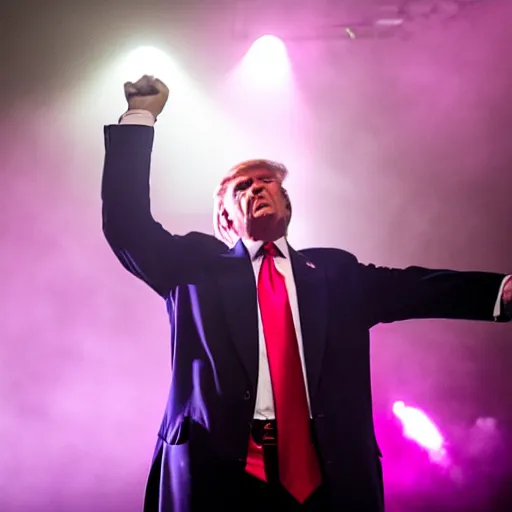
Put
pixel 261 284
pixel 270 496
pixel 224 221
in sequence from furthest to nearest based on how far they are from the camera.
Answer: pixel 224 221 < pixel 261 284 < pixel 270 496

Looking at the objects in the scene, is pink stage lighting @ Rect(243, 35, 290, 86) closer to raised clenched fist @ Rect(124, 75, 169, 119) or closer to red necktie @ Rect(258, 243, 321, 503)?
raised clenched fist @ Rect(124, 75, 169, 119)

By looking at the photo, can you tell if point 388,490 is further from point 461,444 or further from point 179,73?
point 179,73

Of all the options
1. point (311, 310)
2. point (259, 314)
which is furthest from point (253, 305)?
point (311, 310)

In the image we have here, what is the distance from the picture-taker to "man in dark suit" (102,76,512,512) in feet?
6.55

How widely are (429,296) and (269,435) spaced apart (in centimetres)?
75

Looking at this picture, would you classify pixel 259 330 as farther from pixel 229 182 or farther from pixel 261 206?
pixel 229 182

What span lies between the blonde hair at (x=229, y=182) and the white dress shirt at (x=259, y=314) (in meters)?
0.10

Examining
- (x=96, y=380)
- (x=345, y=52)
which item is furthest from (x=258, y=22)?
(x=96, y=380)

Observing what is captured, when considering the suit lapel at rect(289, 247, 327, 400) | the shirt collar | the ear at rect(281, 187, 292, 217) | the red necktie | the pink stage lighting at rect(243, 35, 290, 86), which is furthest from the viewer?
the pink stage lighting at rect(243, 35, 290, 86)

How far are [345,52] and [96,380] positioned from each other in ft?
5.04

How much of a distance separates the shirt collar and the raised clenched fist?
61 centimetres

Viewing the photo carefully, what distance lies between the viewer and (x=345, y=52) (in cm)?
248

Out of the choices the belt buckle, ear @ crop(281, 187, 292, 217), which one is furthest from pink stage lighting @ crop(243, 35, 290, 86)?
the belt buckle

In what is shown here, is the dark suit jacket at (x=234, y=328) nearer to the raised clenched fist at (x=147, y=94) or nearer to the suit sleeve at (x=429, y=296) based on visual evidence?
the suit sleeve at (x=429, y=296)
